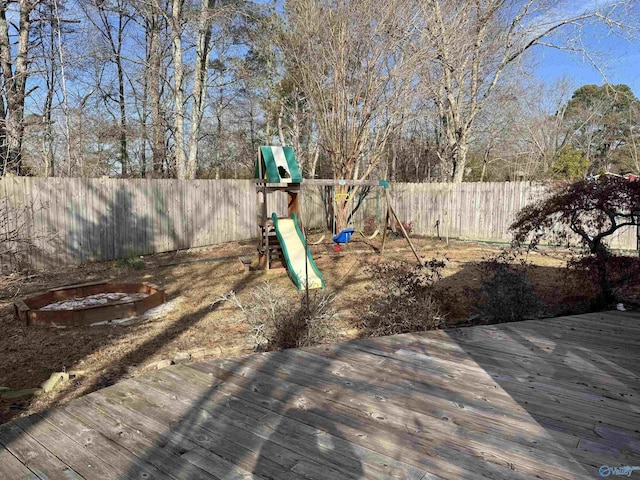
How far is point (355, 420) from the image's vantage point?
2.03 m

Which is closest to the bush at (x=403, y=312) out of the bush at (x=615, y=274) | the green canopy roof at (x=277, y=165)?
the bush at (x=615, y=274)

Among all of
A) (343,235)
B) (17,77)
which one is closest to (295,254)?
(343,235)

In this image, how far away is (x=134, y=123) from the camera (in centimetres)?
1516

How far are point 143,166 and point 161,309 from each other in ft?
43.9

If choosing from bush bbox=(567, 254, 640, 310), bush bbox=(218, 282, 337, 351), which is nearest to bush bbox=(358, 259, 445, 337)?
bush bbox=(218, 282, 337, 351)

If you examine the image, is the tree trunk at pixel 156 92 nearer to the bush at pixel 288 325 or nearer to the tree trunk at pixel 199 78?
the tree trunk at pixel 199 78

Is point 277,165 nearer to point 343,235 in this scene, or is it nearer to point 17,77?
point 343,235

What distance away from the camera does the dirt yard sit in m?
3.47

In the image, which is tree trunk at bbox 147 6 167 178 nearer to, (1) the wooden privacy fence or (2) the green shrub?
(1) the wooden privacy fence

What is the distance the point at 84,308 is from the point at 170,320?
969 millimetres

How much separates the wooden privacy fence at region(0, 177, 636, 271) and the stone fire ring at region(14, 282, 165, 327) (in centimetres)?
80

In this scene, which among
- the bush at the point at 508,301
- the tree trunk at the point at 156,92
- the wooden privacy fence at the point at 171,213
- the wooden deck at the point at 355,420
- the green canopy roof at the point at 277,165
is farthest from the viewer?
the tree trunk at the point at 156,92

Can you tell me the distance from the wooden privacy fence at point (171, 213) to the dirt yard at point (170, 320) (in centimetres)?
56

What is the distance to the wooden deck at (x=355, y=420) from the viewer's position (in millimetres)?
1681
